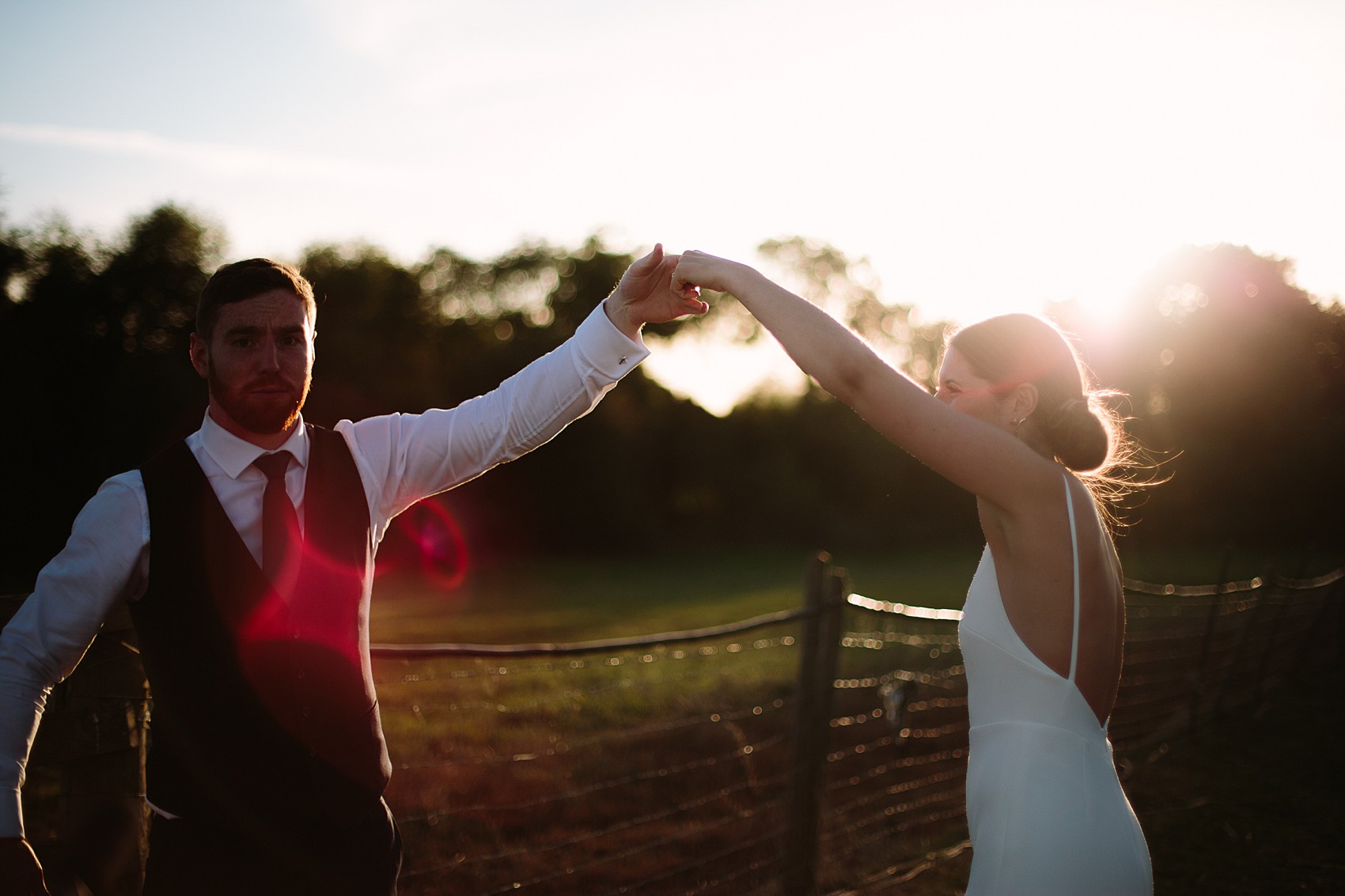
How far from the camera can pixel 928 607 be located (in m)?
17.5

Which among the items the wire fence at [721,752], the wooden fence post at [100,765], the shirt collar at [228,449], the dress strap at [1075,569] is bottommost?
the wire fence at [721,752]

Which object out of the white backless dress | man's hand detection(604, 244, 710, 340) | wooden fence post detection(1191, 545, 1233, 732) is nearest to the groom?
man's hand detection(604, 244, 710, 340)

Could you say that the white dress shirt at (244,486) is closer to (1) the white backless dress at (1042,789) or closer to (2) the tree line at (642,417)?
(1) the white backless dress at (1042,789)

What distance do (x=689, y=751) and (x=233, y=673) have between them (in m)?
5.71

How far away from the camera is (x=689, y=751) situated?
281 inches

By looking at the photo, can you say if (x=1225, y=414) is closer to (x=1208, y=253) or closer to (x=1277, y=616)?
(x=1208, y=253)

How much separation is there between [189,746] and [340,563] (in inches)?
Answer: 17.2

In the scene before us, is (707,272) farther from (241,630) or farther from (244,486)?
(241,630)

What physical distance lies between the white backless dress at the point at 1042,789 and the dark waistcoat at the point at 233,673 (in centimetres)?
132

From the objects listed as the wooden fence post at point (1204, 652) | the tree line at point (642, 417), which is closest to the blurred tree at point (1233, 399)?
the tree line at point (642, 417)

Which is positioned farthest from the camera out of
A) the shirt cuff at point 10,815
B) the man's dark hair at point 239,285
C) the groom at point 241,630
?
the man's dark hair at point 239,285

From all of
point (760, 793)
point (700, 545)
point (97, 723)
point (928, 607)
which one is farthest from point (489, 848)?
point (700, 545)

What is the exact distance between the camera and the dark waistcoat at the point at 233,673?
1819 mm

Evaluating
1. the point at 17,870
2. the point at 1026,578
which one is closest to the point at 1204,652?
the point at 1026,578
